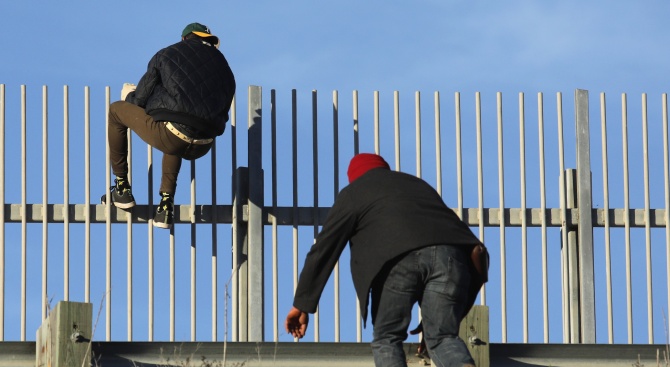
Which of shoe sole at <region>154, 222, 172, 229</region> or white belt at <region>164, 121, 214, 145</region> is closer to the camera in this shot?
white belt at <region>164, 121, 214, 145</region>

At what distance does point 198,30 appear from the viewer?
38.7 feet

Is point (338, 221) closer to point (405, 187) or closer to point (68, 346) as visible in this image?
point (405, 187)

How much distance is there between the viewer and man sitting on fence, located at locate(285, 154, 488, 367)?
791 cm

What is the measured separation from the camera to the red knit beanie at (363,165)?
27.6 ft

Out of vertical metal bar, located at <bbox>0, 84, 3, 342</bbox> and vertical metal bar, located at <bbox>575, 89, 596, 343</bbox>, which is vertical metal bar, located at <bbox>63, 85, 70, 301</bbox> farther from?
vertical metal bar, located at <bbox>575, 89, 596, 343</bbox>

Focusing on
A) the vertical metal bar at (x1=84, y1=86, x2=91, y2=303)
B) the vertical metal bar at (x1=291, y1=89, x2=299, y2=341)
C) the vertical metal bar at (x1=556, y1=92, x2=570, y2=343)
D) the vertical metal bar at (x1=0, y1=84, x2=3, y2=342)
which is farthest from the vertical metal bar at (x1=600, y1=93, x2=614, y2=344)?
the vertical metal bar at (x1=0, y1=84, x2=3, y2=342)

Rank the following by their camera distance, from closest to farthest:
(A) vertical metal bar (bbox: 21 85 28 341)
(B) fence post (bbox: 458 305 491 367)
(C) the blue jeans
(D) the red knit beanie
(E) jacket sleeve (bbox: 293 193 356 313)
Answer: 1. (C) the blue jeans
2. (E) jacket sleeve (bbox: 293 193 356 313)
3. (D) the red knit beanie
4. (B) fence post (bbox: 458 305 491 367)
5. (A) vertical metal bar (bbox: 21 85 28 341)

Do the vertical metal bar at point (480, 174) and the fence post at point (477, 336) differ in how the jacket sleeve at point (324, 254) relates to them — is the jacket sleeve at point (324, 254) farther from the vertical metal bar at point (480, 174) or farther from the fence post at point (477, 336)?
the vertical metal bar at point (480, 174)

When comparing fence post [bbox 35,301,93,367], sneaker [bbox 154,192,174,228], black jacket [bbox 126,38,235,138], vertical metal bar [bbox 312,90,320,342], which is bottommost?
fence post [bbox 35,301,93,367]

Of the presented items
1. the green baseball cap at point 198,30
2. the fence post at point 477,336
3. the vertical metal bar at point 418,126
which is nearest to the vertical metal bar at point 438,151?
the vertical metal bar at point 418,126

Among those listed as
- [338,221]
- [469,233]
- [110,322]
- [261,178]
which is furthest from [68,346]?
[261,178]

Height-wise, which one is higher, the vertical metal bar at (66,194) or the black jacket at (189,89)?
the black jacket at (189,89)

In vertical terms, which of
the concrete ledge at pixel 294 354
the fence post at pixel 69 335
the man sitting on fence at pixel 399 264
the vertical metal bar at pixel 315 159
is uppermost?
the vertical metal bar at pixel 315 159

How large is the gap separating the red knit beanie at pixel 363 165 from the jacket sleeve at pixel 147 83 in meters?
3.31
